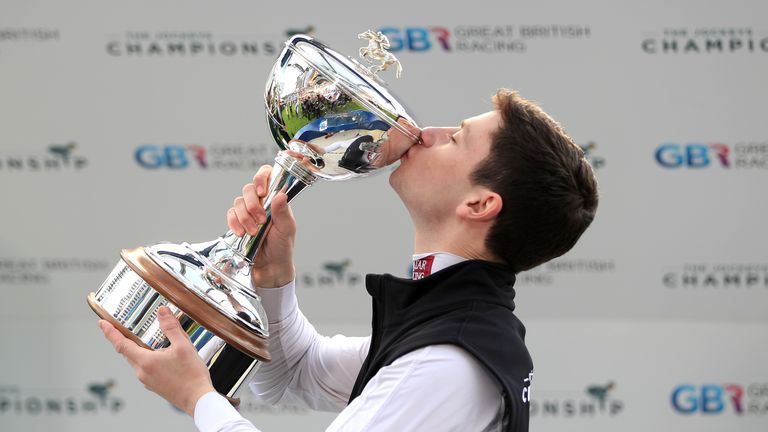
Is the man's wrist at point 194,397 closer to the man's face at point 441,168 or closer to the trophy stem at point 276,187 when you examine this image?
the trophy stem at point 276,187

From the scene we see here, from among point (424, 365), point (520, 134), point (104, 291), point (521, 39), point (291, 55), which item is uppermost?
point (521, 39)

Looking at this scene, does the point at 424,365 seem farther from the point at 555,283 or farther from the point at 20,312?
the point at 20,312

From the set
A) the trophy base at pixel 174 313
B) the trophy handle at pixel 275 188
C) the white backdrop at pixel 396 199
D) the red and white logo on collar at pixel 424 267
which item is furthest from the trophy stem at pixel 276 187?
Result: the white backdrop at pixel 396 199

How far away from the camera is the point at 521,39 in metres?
3.27

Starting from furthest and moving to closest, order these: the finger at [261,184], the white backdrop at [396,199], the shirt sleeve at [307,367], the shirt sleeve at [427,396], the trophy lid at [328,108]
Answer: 1. the white backdrop at [396,199]
2. the shirt sleeve at [307,367]
3. the finger at [261,184]
4. the trophy lid at [328,108]
5. the shirt sleeve at [427,396]

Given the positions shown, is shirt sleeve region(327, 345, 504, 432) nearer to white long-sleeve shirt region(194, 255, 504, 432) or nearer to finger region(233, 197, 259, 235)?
white long-sleeve shirt region(194, 255, 504, 432)

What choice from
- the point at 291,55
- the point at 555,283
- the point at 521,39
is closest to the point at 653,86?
the point at 521,39

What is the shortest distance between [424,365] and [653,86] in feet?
7.41

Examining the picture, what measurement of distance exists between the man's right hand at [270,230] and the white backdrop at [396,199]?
1.64 m

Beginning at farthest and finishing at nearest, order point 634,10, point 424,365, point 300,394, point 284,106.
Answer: point 634,10, point 300,394, point 284,106, point 424,365

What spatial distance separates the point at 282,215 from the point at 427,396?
44 centimetres

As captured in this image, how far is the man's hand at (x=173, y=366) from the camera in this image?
131 centimetres

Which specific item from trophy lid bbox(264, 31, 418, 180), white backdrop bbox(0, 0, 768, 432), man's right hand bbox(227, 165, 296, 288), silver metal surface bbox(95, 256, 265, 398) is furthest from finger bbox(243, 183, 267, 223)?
white backdrop bbox(0, 0, 768, 432)

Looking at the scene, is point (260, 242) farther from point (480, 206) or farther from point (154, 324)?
point (480, 206)
